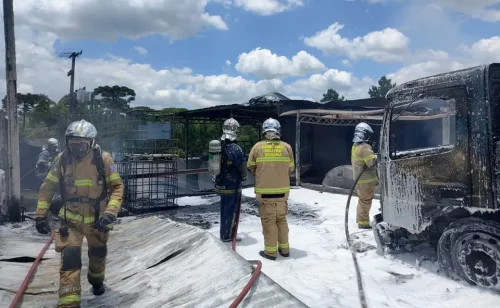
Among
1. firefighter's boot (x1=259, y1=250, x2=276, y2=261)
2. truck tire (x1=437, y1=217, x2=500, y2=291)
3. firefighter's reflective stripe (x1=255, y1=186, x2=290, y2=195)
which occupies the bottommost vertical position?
firefighter's boot (x1=259, y1=250, x2=276, y2=261)

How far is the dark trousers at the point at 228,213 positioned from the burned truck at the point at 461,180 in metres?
2.36

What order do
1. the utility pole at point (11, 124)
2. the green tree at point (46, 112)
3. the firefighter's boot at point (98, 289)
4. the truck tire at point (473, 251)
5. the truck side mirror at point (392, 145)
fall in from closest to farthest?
the truck tire at point (473, 251) → the firefighter's boot at point (98, 289) → the truck side mirror at point (392, 145) → the utility pole at point (11, 124) → the green tree at point (46, 112)

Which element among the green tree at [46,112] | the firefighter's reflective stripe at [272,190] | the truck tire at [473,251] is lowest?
the truck tire at [473,251]

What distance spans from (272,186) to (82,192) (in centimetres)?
242

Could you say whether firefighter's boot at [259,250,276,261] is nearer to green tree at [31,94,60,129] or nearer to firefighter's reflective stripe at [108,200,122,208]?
firefighter's reflective stripe at [108,200,122,208]

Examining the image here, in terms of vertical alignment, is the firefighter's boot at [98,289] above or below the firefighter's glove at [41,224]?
below

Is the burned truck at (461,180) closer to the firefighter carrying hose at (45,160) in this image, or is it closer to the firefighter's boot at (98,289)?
the firefighter's boot at (98,289)

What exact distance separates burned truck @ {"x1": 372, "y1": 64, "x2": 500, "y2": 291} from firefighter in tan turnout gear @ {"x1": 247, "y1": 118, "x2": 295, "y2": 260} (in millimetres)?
1455

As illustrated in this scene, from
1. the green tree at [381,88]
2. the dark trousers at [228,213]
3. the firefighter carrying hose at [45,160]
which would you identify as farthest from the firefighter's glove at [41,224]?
the green tree at [381,88]

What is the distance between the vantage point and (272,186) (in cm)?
516

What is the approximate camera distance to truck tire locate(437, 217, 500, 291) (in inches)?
150

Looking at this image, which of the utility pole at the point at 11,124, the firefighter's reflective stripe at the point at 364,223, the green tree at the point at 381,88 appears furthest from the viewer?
the green tree at the point at 381,88

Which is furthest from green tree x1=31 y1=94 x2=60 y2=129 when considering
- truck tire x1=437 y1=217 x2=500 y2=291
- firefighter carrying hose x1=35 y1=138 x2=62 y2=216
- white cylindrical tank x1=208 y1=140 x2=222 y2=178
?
truck tire x1=437 y1=217 x2=500 y2=291

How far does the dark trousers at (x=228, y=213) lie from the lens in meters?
5.87
